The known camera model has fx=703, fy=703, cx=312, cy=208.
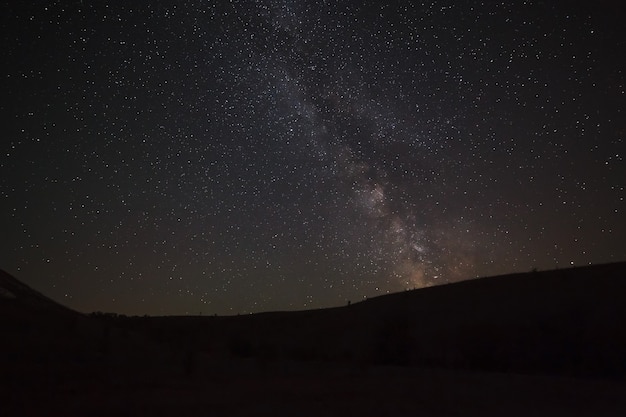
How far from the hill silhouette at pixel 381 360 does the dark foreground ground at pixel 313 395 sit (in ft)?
0.18

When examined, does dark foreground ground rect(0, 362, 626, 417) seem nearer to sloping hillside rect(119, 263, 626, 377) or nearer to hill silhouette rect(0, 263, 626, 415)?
hill silhouette rect(0, 263, 626, 415)

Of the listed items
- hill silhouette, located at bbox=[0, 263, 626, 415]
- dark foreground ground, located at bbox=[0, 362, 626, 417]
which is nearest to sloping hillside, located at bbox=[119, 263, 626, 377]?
hill silhouette, located at bbox=[0, 263, 626, 415]

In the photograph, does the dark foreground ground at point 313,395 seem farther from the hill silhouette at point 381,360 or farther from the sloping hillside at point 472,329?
the sloping hillside at point 472,329

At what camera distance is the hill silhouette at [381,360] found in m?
14.7

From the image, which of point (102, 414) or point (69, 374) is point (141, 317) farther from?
point (102, 414)

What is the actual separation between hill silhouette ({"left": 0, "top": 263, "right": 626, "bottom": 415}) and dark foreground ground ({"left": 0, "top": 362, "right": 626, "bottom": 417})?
6 centimetres

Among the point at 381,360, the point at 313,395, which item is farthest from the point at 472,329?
the point at 313,395

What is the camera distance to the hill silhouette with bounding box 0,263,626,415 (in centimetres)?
1473

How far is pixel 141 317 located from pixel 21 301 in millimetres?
42148

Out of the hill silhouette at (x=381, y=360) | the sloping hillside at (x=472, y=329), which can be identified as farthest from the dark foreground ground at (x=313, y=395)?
the sloping hillside at (x=472, y=329)

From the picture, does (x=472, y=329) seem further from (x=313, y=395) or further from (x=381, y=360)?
(x=313, y=395)

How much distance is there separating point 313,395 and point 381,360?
1347cm

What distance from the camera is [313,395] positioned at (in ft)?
50.2

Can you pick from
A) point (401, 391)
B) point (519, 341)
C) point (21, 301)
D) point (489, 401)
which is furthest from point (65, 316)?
point (519, 341)
